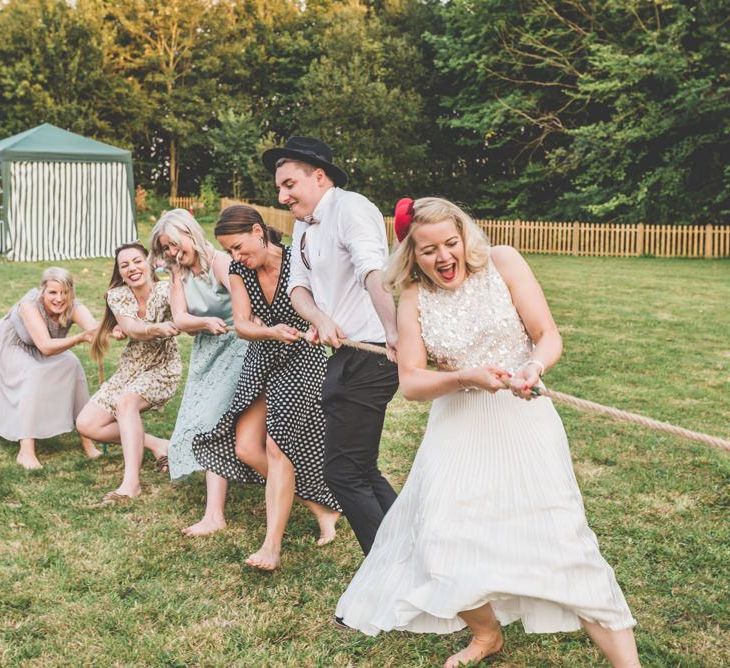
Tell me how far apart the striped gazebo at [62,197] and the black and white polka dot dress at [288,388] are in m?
14.2

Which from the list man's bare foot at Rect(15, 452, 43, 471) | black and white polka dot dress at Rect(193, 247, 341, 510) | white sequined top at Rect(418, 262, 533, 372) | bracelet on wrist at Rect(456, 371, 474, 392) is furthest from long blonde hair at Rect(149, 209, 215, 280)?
bracelet on wrist at Rect(456, 371, 474, 392)

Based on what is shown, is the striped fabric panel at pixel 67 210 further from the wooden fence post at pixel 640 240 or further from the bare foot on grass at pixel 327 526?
the bare foot on grass at pixel 327 526

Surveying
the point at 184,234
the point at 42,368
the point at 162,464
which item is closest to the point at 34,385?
the point at 42,368

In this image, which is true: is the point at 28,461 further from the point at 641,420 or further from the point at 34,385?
the point at 641,420

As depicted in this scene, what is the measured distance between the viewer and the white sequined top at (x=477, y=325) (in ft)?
9.37

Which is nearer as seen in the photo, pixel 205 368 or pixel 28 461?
pixel 205 368

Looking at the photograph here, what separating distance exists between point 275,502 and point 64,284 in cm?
265

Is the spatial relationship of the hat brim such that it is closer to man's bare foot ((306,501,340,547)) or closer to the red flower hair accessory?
the red flower hair accessory

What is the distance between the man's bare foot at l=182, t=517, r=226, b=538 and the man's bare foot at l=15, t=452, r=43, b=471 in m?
1.57

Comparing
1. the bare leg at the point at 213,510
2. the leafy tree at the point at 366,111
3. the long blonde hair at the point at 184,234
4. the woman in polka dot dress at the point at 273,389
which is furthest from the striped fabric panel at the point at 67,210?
the woman in polka dot dress at the point at 273,389

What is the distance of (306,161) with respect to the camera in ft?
12.0

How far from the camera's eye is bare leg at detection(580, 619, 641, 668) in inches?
104

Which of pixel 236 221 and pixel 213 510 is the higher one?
pixel 236 221

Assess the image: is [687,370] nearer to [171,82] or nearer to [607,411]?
[607,411]
